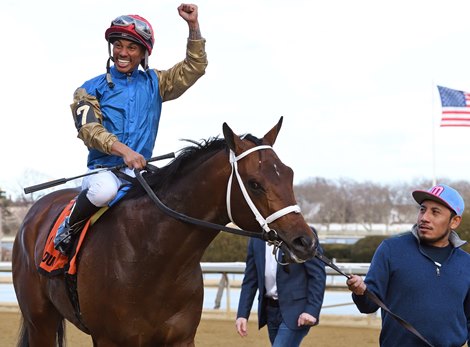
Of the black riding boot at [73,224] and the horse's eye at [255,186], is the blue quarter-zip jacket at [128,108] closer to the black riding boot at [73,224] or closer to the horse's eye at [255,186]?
the black riding boot at [73,224]

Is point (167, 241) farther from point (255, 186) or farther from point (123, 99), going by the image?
point (123, 99)

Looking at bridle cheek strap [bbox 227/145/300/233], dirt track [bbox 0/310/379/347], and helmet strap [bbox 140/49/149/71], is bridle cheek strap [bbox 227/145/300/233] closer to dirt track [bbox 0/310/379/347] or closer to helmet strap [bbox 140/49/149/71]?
helmet strap [bbox 140/49/149/71]

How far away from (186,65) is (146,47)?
278 millimetres

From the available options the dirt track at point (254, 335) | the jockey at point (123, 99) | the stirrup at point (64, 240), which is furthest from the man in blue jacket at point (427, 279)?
the dirt track at point (254, 335)

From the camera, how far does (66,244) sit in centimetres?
470

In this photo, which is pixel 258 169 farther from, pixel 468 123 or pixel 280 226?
pixel 468 123

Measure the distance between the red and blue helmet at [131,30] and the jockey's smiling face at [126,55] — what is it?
4cm

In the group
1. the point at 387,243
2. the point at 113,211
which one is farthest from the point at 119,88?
the point at 387,243

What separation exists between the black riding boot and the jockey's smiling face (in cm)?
81

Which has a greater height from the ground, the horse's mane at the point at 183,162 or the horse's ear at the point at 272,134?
the horse's ear at the point at 272,134

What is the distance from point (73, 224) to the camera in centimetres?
465

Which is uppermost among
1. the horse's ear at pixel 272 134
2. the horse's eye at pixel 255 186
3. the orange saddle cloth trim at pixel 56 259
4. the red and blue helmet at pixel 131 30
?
the red and blue helmet at pixel 131 30

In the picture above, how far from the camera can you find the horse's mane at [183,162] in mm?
4312

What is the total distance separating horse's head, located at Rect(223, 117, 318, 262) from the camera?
3637 millimetres
